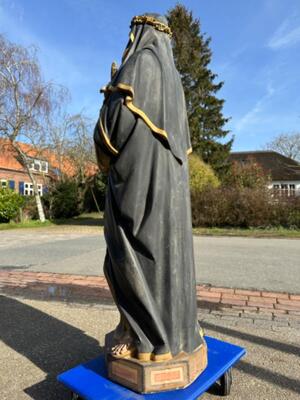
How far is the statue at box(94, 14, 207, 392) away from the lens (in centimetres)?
224

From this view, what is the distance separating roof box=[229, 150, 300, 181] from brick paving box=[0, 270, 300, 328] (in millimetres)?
37796

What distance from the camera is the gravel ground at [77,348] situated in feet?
9.00

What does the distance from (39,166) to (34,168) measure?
1.72 feet

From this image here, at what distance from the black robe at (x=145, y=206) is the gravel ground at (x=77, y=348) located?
0.91 m

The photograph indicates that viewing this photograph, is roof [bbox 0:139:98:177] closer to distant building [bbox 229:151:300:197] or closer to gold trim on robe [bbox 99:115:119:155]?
distant building [bbox 229:151:300:197]

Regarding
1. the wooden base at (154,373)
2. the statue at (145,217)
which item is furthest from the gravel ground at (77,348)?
the statue at (145,217)

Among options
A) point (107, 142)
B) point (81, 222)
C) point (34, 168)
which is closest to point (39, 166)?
point (34, 168)

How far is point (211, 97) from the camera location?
27.4 m

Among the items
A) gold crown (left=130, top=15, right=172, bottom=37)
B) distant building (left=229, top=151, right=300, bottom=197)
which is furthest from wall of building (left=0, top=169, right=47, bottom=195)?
gold crown (left=130, top=15, right=172, bottom=37)

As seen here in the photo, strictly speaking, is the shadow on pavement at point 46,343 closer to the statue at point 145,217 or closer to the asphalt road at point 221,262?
the statue at point 145,217

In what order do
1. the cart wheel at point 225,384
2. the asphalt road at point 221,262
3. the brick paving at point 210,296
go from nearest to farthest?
the cart wheel at point 225,384
the brick paving at point 210,296
the asphalt road at point 221,262

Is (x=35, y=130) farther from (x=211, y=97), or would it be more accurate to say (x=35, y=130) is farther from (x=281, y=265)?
(x=281, y=265)

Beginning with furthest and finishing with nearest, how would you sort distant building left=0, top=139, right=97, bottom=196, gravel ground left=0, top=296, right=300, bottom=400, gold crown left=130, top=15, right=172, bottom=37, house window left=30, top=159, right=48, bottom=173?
house window left=30, top=159, right=48, bottom=173, distant building left=0, top=139, right=97, bottom=196, gravel ground left=0, top=296, right=300, bottom=400, gold crown left=130, top=15, right=172, bottom=37

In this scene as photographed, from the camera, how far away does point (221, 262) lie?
326 inches
